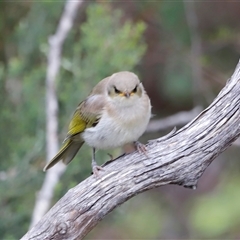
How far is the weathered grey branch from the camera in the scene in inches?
126

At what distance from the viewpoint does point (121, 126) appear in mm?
3705

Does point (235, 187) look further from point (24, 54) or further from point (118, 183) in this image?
point (118, 183)

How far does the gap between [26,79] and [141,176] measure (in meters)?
2.57

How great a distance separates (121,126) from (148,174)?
55 centimetres

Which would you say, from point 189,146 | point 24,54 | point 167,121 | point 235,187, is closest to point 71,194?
point 189,146

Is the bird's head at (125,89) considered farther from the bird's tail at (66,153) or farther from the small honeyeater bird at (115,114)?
the bird's tail at (66,153)

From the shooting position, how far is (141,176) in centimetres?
322

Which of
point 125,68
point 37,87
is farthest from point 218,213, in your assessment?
point 37,87

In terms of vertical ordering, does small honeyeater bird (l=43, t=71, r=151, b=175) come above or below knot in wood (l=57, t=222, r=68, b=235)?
above

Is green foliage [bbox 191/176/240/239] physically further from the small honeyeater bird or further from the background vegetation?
the small honeyeater bird

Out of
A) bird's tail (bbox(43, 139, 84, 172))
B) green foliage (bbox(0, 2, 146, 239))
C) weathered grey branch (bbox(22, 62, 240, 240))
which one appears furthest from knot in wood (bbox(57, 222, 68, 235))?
green foliage (bbox(0, 2, 146, 239))

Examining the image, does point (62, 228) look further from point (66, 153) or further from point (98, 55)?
point (98, 55)

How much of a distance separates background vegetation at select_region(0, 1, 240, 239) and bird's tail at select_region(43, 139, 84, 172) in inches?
17.9

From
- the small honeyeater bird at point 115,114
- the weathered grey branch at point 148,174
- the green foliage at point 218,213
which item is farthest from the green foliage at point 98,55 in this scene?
the weathered grey branch at point 148,174
